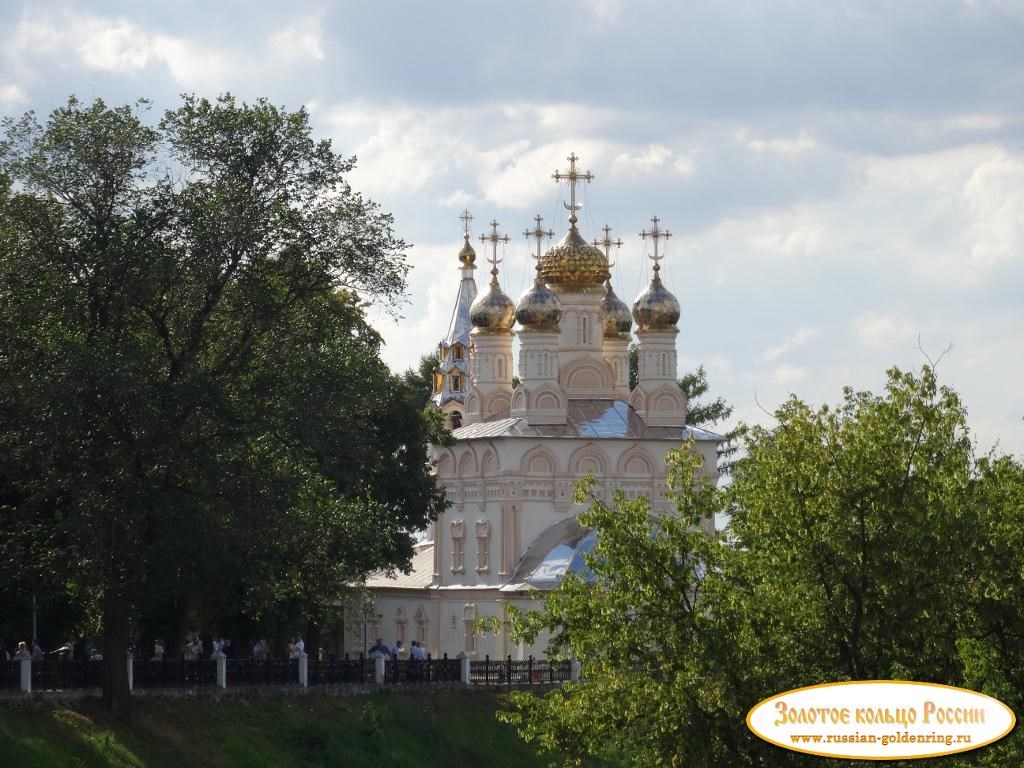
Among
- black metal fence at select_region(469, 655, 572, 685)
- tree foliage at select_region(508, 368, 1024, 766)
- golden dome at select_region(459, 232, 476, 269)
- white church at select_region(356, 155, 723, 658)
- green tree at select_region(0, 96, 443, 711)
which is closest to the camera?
tree foliage at select_region(508, 368, 1024, 766)

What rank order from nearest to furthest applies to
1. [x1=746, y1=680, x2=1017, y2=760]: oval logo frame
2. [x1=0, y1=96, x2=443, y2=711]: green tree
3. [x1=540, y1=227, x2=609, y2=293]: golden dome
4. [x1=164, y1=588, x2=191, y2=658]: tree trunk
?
[x1=746, y1=680, x2=1017, y2=760]: oval logo frame
[x1=0, y1=96, x2=443, y2=711]: green tree
[x1=164, y1=588, x2=191, y2=658]: tree trunk
[x1=540, y1=227, x2=609, y2=293]: golden dome

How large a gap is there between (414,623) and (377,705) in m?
15.1

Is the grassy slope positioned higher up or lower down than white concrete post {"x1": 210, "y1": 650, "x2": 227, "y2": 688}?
lower down

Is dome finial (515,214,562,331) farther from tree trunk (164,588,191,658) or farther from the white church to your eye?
tree trunk (164,588,191,658)

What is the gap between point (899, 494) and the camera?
2270 cm

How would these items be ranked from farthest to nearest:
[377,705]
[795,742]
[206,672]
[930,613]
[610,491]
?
[610,491] < [377,705] < [206,672] < [930,613] < [795,742]

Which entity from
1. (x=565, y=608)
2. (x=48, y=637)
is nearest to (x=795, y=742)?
(x=565, y=608)

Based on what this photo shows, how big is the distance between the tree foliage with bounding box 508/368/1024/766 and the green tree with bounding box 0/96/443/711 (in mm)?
6299

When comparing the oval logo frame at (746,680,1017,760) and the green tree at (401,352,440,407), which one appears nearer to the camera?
the oval logo frame at (746,680,1017,760)

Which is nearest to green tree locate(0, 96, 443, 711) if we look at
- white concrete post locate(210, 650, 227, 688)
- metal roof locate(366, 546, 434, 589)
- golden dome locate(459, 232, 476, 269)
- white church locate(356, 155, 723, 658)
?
white concrete post locate(210, 650, 227, 688)

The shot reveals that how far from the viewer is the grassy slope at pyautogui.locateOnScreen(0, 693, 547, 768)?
28250 mm

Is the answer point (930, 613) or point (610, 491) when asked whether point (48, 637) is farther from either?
point (930, 613)

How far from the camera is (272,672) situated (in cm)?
3444

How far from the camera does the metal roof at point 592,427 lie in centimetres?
4816
